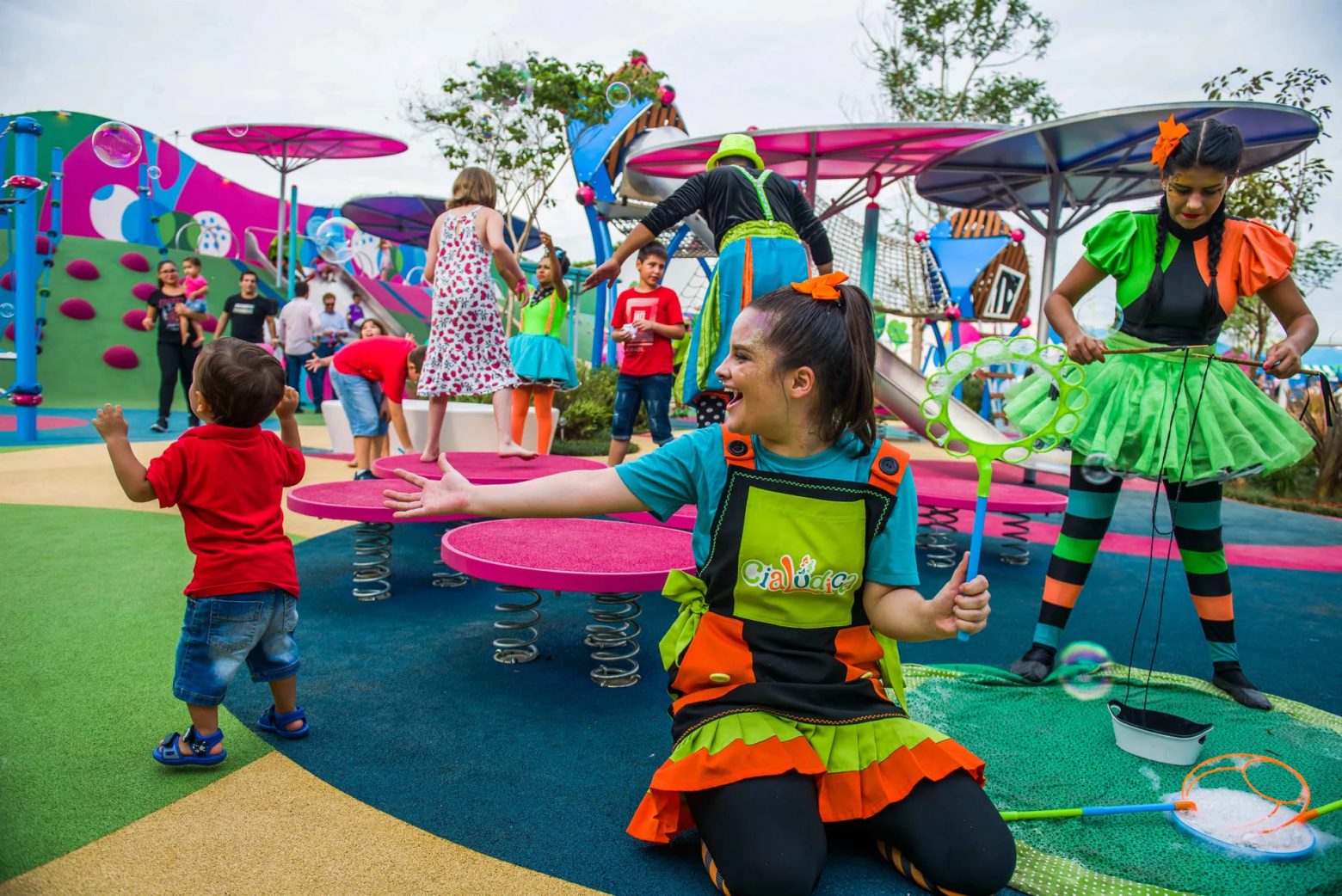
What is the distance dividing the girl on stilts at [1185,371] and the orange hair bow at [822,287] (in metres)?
1.18

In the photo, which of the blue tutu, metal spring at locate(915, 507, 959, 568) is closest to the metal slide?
metal spring at locate(915, 507, 959, 568)

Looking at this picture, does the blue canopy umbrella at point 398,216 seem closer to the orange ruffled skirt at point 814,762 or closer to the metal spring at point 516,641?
the metal spring at point 516,641

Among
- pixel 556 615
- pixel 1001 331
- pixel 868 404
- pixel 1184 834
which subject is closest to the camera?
pixel 868 404

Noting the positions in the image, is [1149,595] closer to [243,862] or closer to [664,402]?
[664,402]

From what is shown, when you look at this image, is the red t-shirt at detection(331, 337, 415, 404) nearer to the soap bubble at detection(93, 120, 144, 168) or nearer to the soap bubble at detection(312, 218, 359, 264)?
the soap bubble at detection(93, 120, 144, 168)

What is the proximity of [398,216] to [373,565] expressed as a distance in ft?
48.7

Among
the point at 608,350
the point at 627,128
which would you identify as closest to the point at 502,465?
the point at 627,128

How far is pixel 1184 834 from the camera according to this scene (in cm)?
198

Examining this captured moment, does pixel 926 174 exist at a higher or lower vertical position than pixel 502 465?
higher

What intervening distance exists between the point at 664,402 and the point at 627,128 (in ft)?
26.6

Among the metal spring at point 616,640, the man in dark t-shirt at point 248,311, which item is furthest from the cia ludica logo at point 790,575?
the man in dark t-shirt at point 248,311

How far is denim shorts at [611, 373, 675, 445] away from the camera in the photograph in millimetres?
5781

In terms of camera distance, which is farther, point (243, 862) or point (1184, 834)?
point (1184, 834)

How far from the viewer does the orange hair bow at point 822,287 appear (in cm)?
180
